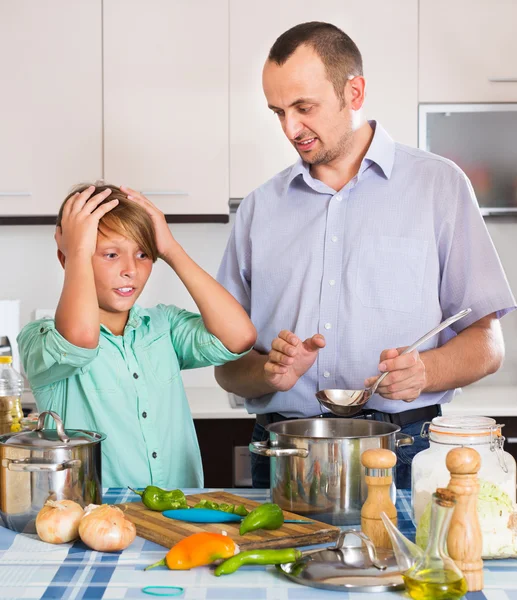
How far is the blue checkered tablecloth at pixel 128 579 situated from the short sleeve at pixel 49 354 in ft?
1.37

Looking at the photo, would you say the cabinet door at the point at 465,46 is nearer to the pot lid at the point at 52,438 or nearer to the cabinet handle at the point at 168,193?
the cabinet handle at the point at 168,193

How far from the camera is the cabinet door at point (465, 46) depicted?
291 cm

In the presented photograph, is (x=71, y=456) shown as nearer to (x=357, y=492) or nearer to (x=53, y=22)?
(x=357, y=492)

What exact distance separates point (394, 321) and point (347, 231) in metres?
0.23

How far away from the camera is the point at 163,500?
1.21 meters

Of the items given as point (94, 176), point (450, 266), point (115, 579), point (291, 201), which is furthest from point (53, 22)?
point (115, 579)

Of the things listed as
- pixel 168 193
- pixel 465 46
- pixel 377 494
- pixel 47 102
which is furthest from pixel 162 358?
pixel 465 46

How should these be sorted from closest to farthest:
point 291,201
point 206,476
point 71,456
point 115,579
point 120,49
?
point 115,579, point 71,456, point 291,201, point 206,476, point 120,49

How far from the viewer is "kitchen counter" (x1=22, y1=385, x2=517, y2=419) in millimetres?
2684

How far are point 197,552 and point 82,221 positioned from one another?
757mm

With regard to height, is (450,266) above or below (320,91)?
below

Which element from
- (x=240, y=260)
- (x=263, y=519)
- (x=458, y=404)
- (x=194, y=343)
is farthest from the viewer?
(x=458, y=404)

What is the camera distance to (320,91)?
1743mm

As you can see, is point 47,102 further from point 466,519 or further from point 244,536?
point 466,519
